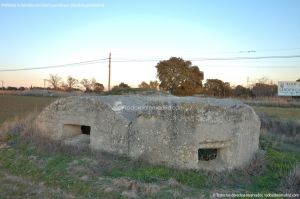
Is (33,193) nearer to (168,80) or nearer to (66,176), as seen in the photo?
(66,176)

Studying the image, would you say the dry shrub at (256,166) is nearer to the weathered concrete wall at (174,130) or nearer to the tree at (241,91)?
the weathered concrete wall at (174,130)

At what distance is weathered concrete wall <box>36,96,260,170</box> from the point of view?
7.45 m

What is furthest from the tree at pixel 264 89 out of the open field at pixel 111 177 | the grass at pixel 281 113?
the open field at pixel 111 177

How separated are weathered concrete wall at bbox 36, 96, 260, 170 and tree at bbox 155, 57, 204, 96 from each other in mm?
28117

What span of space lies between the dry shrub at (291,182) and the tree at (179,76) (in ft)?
93.9

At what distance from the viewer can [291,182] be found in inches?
292

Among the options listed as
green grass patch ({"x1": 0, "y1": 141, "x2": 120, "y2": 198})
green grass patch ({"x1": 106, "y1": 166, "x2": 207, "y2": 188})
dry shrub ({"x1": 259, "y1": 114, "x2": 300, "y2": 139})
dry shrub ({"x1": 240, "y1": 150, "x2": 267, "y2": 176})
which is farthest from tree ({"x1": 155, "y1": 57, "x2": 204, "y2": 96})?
green grass patch ({"x1": 106, "y1": 166, "x2": 207, "y2": 188})

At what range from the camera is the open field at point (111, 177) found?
6.23 meters

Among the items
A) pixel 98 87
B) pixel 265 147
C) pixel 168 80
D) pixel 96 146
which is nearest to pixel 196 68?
pixel 168 80

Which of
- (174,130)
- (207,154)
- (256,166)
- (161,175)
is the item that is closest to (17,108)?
(207,154)

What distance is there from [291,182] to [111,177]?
379 centimetres

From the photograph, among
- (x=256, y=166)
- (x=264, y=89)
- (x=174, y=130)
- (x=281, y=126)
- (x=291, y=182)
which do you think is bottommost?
(x=291, y=182)

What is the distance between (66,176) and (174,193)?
2.24m

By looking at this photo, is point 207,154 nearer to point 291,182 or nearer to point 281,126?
point 291,182
